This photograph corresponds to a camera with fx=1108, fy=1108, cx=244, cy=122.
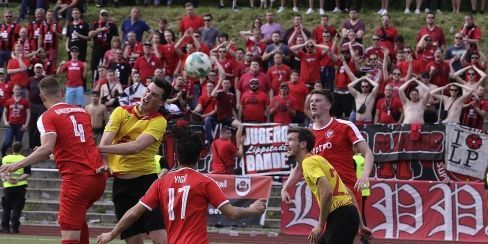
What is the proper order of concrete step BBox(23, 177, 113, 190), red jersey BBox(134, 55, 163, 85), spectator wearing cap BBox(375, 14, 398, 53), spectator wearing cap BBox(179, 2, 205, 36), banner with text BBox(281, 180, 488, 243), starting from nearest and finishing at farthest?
banner with text BBox(281, 180, 488, 243) → concrete step BBox(23, 177, 113, 190) → red jersey BBox(134, 55, 163, 85) → spectator wearing cap BBox(375, 14, 398, 53) → spectator wearing cap BBox(179, 2, 205, 36)

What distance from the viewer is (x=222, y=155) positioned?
22375 millimetres

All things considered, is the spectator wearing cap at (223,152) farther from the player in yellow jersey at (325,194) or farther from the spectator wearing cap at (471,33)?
the player in yellow jersey at (325,194)

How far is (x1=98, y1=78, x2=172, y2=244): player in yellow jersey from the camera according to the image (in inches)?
448

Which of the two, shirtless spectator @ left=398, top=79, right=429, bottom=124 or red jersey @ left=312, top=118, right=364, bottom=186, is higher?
red jersey @ left=312, top=118, right=364, bottom=186

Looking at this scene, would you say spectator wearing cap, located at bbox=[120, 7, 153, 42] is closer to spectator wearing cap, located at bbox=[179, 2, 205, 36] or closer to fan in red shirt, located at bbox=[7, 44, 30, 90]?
spectator wearing cap, located at bbox=[179, 2, 205, 36]

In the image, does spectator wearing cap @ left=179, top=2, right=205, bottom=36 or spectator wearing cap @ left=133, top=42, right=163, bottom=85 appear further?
spectator wearing cap @ left=179, top=2, right=205, bottom=36

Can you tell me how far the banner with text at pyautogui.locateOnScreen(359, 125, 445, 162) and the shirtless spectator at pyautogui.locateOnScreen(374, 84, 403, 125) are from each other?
1.88 ft

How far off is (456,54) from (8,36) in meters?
10.8

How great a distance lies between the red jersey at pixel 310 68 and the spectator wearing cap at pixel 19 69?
20.9 feet

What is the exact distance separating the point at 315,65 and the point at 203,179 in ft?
50.1

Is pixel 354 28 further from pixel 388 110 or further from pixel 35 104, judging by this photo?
pixel 35 104

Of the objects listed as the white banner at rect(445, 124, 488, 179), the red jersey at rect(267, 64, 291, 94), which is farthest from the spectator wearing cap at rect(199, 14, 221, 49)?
the white banner at rect(445, 124, 488, 179)

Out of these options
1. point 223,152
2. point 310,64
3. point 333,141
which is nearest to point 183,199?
point 333,141

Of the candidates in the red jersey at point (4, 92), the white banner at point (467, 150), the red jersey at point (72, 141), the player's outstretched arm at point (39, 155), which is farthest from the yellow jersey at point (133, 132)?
the red jersey at point (4, 92)
